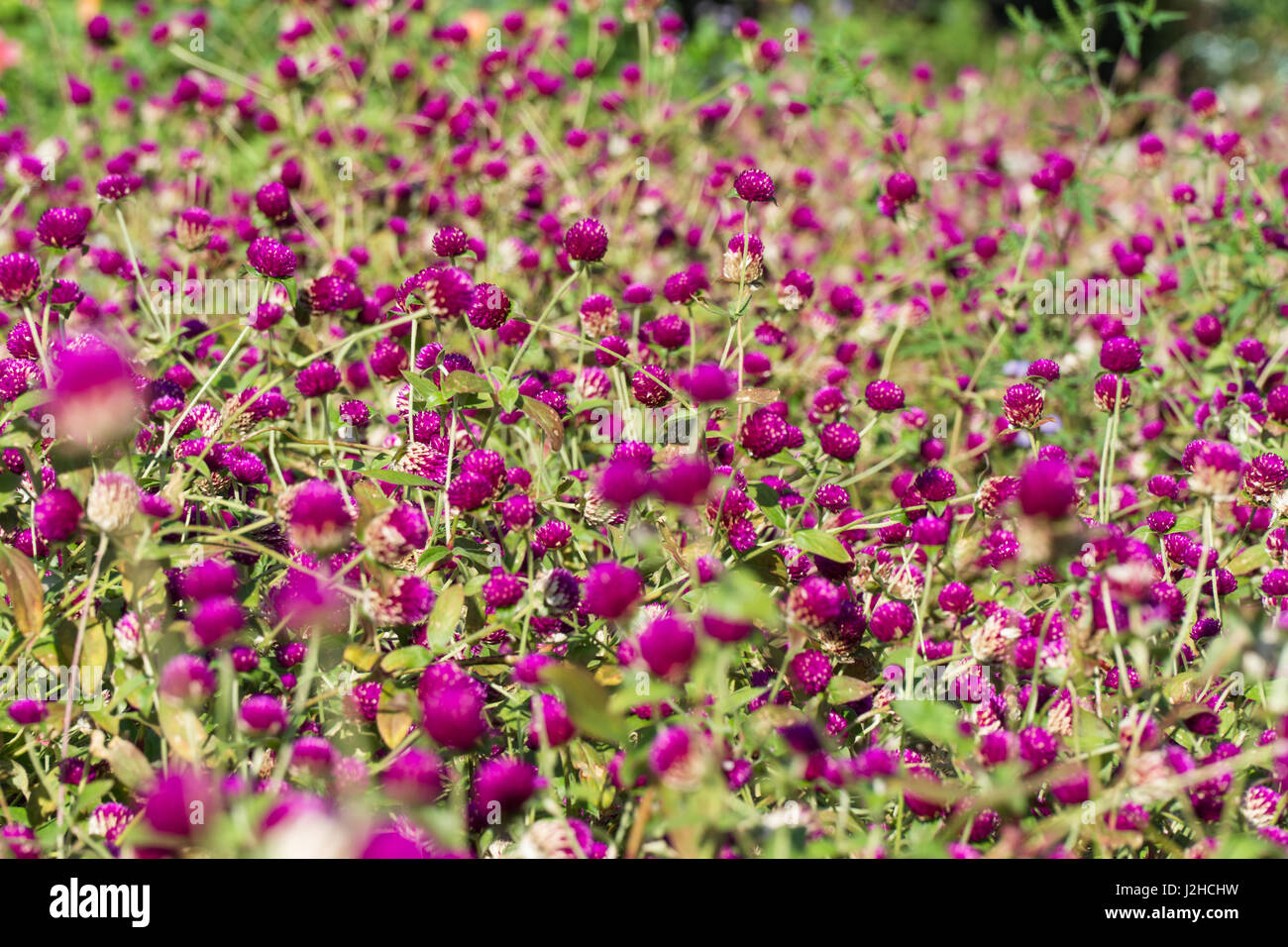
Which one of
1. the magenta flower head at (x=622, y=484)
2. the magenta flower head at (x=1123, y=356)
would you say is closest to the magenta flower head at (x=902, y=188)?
the magenta flower head at (x=1123, y=356)

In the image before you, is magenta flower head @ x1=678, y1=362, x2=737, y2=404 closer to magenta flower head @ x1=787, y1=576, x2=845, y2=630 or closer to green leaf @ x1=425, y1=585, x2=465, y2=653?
magenta flower head @ x1=787, y1=576, x2=845, y2=630

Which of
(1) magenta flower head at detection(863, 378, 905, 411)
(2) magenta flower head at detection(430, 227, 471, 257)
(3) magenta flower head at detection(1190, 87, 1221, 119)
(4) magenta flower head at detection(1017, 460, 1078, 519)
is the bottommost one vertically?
(4) magenta flower head at detection(1017, 460, 1078, 519)

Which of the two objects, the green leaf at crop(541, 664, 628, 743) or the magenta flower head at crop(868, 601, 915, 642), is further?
the magenta flower head at crop(868, 601, 915, 642)

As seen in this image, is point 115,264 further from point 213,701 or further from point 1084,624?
point 1084,624

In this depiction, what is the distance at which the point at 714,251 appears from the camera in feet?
12.1

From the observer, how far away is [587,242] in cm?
179

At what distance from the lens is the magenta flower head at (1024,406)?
5.67ft

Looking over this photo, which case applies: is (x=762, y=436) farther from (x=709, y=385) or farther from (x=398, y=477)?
(x=398, y=477)

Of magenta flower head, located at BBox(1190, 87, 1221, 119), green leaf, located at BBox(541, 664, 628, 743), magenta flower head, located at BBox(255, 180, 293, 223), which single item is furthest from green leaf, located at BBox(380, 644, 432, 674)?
magenta flower head, located at BBox(1190, 87, 1221, 119)

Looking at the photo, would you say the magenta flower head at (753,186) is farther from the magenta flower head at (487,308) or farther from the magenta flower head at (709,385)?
the magenta flower head at (709,385)

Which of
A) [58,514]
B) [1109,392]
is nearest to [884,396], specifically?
[1109,392]

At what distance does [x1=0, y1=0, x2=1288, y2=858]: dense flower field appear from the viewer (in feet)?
4.06
